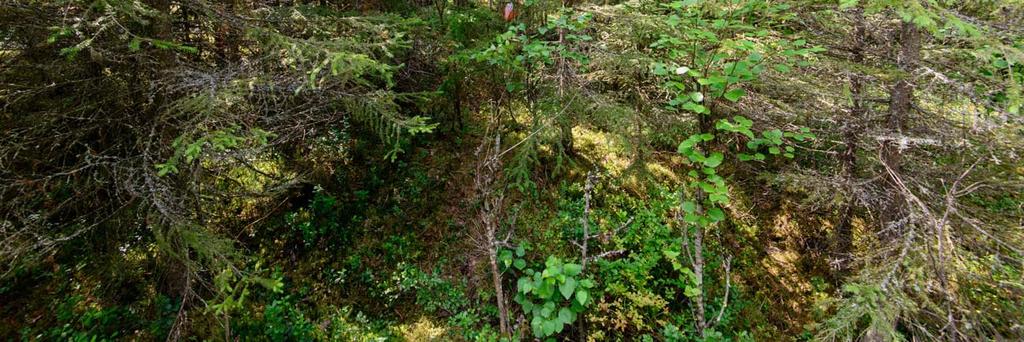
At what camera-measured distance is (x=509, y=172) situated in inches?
203

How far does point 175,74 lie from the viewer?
11.9 ft

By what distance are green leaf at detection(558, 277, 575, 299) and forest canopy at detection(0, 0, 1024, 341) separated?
16 mm

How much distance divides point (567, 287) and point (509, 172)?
168cm

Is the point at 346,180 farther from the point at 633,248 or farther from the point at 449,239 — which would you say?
the point at 633,248

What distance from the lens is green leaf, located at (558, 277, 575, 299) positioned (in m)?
3.98

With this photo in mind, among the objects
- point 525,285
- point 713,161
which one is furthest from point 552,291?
point 713,161

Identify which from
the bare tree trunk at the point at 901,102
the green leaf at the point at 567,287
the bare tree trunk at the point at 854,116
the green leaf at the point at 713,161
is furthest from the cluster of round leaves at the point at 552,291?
the bare tree trunk at the point at 901,102

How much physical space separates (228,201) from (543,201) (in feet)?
14.4

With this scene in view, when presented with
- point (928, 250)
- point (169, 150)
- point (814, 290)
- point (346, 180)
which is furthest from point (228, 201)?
point (814, 290)

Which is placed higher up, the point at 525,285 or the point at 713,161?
the point at 713,161

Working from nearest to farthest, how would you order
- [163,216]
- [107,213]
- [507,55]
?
[163,216]
[107,213]
[507,55]

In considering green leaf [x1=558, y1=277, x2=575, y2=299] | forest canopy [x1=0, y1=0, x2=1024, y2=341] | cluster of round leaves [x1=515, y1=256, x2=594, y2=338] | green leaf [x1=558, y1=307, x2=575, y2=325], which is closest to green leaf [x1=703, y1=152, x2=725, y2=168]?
forest canopy [x1=0, y1=0, x2=1024, y2=341]

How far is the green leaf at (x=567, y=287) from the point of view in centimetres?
398

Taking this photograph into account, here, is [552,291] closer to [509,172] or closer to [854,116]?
[509,172]
